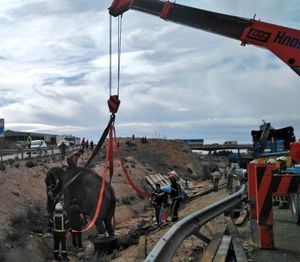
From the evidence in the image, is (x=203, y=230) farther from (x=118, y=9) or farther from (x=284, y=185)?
(x=118, y=9)

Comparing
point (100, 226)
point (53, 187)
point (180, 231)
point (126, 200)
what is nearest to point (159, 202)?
point (100, 226)

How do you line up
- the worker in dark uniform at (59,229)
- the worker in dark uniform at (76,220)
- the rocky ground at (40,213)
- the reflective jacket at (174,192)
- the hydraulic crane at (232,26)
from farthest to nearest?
the reflective jacket at (174,192)
the rocky ground at (40,213)
the worker in dark uniform at (76,220)
the worker in dark uniform at (59,229)
the hydraulic crane at (232,26)

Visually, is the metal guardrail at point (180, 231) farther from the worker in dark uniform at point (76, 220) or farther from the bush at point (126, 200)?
the bush at point (126, 200)

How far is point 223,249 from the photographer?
8.05 metres

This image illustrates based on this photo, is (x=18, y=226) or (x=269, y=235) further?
(x=18, y=226)

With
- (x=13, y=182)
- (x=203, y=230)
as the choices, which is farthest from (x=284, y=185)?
(x=13, y=182)

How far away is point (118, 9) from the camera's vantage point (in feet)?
44.8

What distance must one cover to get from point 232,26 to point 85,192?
7.89 metres

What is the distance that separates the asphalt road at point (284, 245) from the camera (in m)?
7.50

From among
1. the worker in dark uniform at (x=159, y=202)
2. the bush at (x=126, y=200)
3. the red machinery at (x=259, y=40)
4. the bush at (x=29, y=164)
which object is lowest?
the bush at (x=126, y=200)

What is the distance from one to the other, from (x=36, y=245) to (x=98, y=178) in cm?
391

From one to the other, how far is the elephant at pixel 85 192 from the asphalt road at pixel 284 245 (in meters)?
6.70

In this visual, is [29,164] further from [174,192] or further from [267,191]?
[267,191]

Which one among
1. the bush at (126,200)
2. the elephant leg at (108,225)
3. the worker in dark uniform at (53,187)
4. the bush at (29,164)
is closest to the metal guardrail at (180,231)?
the elephant leg at (108,225)
